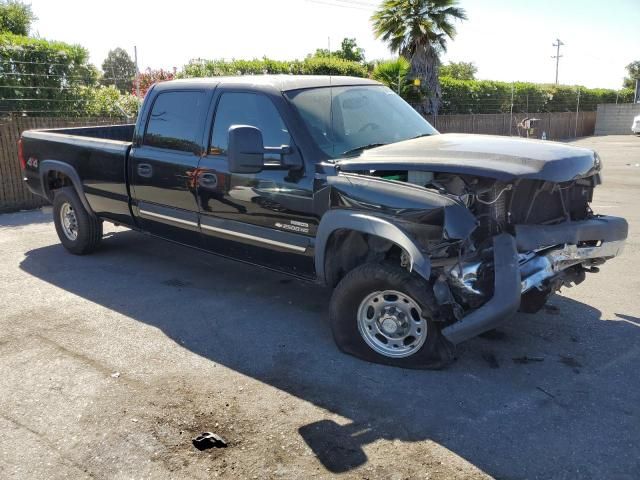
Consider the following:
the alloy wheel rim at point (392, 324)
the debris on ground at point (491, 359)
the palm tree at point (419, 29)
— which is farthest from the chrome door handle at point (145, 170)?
the palm tree at point (419, 29)

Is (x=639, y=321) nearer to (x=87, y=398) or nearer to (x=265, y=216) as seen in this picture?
(x=265, y=216)

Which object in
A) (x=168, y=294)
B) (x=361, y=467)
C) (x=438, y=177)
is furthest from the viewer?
(x=168, y=294)

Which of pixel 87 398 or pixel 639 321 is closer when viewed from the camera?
pixel 87 398

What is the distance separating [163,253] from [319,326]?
315cm

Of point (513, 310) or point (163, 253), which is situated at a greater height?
point (513, 310)

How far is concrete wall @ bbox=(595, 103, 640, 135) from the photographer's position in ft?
117

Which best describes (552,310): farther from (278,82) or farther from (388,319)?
(278,82)

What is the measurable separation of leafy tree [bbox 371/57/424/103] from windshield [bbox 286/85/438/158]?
34.5 ft

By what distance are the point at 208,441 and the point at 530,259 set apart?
7.90 feet

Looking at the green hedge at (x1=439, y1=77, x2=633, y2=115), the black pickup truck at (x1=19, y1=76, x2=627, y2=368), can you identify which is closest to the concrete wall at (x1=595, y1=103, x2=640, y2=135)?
the green hedge at (x1=439, y1=77, x2=633, y2=115)

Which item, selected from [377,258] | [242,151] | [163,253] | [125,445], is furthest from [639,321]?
[163,253]

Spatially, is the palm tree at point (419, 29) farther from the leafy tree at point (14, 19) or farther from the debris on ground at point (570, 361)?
the debris on ground at point (570, 361)

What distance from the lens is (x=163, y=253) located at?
7461 millimetres

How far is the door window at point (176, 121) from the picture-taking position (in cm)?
552
